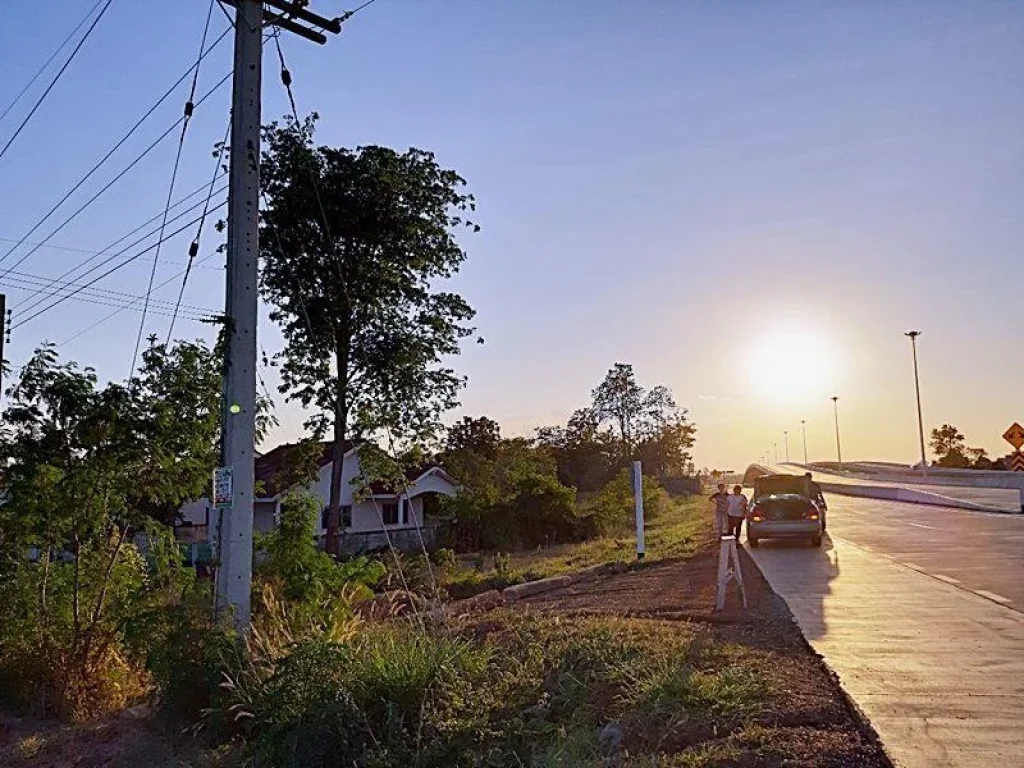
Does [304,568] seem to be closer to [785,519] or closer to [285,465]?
[785,519]

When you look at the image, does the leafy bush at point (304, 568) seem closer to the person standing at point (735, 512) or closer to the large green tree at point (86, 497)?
the large green tree at point (86, 497)

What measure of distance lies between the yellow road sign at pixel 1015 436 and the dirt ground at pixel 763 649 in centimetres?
1580

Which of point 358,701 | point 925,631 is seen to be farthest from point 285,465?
point 358,701

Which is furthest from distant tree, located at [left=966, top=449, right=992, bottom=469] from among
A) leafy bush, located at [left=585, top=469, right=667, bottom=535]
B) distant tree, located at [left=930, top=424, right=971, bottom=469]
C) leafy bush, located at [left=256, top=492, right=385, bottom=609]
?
leafy bush, located at [left=256, top=492, right=385, bottom=609]

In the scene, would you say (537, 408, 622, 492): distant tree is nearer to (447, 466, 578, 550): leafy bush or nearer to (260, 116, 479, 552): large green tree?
(447, 466, 578, 550): leafy bush

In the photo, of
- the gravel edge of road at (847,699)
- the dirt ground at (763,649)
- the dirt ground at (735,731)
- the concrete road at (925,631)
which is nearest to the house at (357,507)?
the dirt ground at (763,649)

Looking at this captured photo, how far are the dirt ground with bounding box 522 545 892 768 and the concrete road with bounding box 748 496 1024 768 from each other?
0.71ft

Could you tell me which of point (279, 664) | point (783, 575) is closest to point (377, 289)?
point (783, 575)

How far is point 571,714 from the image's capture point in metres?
6.90

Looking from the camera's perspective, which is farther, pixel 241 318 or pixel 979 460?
pixel 979 460

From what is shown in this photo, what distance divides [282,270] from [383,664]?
1664 cm

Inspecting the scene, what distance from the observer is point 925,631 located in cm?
1067

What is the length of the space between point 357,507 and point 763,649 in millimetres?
29767

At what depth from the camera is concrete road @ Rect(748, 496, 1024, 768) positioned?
6.54 m
